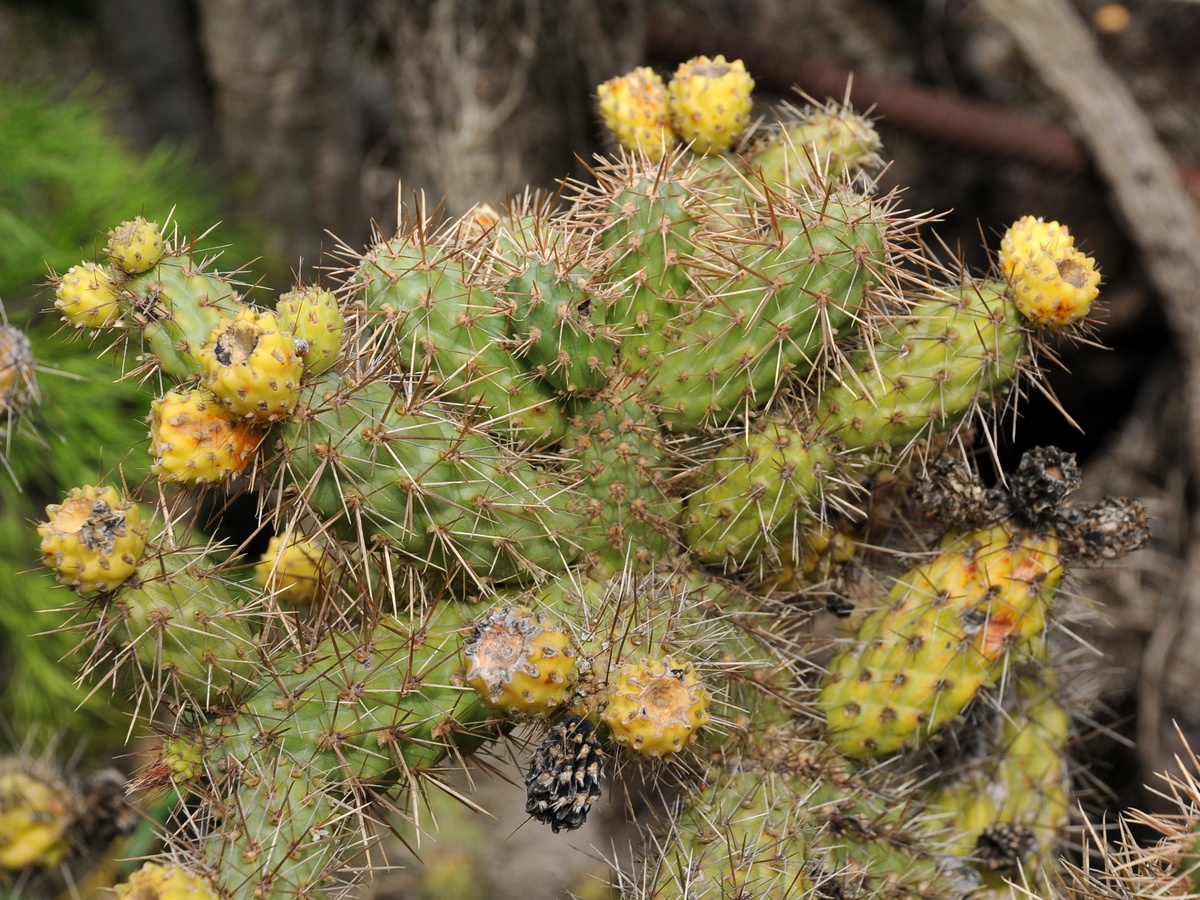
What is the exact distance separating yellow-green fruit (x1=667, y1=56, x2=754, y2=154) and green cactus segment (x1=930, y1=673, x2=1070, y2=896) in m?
0.73

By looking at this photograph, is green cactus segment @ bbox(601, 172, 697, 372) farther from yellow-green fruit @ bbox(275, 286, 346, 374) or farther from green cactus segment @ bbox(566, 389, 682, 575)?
yellow-green fruit @ bbox(275, 286, 346, 374)

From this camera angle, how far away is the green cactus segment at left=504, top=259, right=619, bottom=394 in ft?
3.26

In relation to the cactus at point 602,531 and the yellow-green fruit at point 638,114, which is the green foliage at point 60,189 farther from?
the cactus at point 602,531

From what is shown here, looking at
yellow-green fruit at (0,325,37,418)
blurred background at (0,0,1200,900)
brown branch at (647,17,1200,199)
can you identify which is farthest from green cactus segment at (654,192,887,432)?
brown branch at (647,17,1200,199)

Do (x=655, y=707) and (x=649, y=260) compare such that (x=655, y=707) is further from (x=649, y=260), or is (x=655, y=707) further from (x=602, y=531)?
(x=649, y=260)

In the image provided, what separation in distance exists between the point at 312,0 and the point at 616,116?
185 centimetres

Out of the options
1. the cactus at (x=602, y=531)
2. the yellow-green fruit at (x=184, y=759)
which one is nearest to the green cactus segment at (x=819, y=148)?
the cactus at (x=602, y=531)

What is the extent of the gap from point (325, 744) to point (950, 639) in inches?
24.6

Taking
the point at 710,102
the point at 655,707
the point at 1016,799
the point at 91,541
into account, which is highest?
the point at 710,102

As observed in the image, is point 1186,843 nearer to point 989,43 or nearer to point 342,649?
point 342,649

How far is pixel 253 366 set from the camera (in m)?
0.84

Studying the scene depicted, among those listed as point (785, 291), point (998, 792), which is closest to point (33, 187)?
point (785, 291)

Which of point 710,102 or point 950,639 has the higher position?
point 710,102

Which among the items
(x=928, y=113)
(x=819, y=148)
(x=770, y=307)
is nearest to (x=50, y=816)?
(x=770, y=307)
